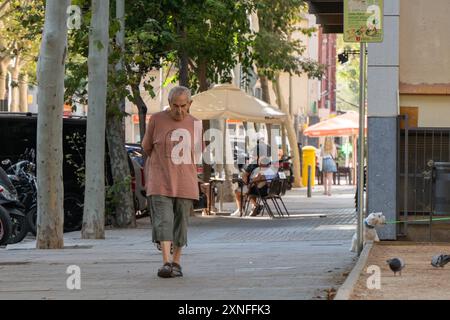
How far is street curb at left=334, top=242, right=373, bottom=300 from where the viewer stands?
376 inches

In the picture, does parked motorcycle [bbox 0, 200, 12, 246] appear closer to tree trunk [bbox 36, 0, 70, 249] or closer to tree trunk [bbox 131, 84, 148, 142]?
tree trunk [bbox 36, 0, 70, 249]

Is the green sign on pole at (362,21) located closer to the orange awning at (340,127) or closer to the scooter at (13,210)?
the scooter at (13,210)

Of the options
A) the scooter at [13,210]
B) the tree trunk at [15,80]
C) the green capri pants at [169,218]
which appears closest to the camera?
the green capri pants at [169,218]

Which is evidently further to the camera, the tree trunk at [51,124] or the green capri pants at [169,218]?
the tree trunk at [51,124]

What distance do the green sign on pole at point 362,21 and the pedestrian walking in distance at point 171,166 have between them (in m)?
2.45

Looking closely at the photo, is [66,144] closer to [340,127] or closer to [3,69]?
[340,127]

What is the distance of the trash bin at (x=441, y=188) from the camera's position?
639 inches

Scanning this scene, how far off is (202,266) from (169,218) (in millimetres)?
1419

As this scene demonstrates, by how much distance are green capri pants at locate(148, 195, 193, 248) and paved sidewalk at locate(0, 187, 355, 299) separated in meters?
0.38

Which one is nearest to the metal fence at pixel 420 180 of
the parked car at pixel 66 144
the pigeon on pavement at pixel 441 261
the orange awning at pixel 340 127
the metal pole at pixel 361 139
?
the metal pole at pixel 361 139

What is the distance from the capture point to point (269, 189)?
26.9 meters

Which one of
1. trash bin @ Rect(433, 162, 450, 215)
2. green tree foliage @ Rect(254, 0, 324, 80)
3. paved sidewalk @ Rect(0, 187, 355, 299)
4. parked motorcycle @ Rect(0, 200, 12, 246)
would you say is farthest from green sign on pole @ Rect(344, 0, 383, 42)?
green tree foliage @ Rect(254, 0, 324, 80)
